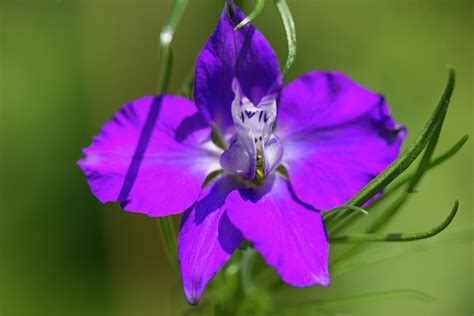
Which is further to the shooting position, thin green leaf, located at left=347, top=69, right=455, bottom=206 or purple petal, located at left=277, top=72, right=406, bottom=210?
purple petal, located at left=277, top=72, right=406, bottom=210

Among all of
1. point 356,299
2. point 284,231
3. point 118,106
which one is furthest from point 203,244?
point 118,106

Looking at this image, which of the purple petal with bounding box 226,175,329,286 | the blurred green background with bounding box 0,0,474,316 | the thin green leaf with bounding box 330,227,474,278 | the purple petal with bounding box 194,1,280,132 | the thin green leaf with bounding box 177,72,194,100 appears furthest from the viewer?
the blurred green background with bounding box 0,0,474,316

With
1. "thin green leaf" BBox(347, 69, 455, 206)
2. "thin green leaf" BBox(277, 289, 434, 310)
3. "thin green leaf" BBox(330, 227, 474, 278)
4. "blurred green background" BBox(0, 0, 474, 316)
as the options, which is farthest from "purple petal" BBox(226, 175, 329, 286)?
"blurred green background" BBox(0, 0, 474, 316)

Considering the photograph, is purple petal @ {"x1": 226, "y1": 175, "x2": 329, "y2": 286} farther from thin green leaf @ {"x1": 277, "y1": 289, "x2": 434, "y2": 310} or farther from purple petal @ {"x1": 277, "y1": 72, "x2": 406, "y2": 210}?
thin green leaf @ {"x1": 277, "y1": 289, "x2": 434, "y2": 310}

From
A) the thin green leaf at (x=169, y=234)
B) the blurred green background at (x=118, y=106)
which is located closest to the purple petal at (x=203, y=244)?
the thin green leaf at (x=169, y=234)

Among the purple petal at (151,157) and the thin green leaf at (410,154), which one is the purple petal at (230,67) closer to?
the purple petal at (151,157)

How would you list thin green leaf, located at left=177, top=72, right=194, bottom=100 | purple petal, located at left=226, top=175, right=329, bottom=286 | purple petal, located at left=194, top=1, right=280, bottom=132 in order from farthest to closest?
thin green leaf, located at left=177, top=72, right=194, bottom=100
purple petal, located at left=194, top=1, right=280, bottom=132
purple petal, located at left=226, top=175, right=329, bottom=286

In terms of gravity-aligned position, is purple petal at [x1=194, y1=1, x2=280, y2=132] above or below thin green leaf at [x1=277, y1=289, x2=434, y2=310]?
above

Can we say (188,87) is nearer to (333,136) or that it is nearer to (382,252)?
(333,136)

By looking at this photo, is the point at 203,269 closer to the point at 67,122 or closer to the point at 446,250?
the point at 67,122
